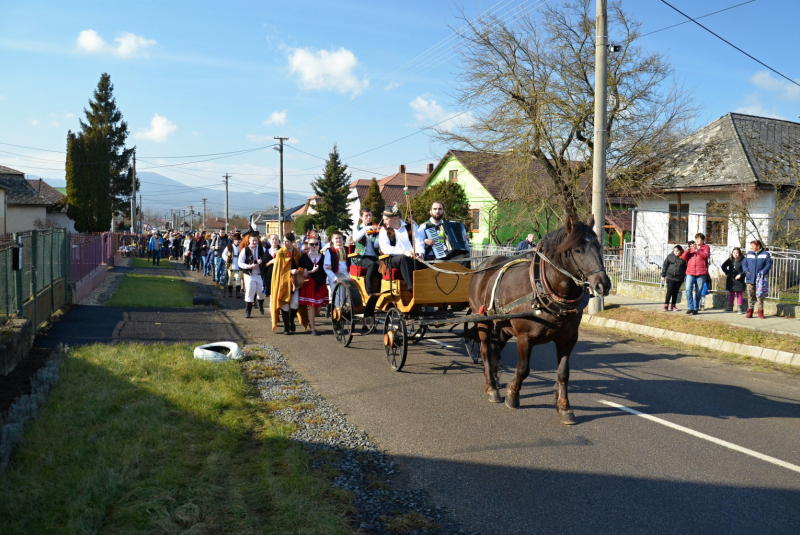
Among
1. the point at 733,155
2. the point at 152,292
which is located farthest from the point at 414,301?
the point at 733,155

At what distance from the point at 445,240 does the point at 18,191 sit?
44.3 m

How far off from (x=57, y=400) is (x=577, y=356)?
24.2 feet

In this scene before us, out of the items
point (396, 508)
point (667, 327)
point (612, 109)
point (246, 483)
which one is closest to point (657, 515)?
point (396, 508)

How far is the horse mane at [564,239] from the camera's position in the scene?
19.2ft

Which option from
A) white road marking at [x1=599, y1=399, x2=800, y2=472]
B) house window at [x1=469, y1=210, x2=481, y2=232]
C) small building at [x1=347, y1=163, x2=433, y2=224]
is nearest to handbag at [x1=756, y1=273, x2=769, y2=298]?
white road marking at [x1=599, y1=399, x2=800, y2=472]

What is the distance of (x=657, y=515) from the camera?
14.0 ft

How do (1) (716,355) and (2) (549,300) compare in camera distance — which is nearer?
(2) (549,300)

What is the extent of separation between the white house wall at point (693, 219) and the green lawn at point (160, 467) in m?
15.6

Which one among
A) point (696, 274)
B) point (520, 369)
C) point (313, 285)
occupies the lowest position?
point (520, 369)

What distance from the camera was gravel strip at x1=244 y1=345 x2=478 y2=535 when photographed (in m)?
4.16

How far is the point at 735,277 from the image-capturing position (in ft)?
48.1

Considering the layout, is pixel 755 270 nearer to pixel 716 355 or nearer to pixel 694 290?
pixel 694 290

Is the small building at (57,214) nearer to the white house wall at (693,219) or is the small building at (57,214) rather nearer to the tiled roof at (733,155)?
the white house wall at (693,219)

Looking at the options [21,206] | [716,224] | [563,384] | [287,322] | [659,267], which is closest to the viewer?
[563,384]
